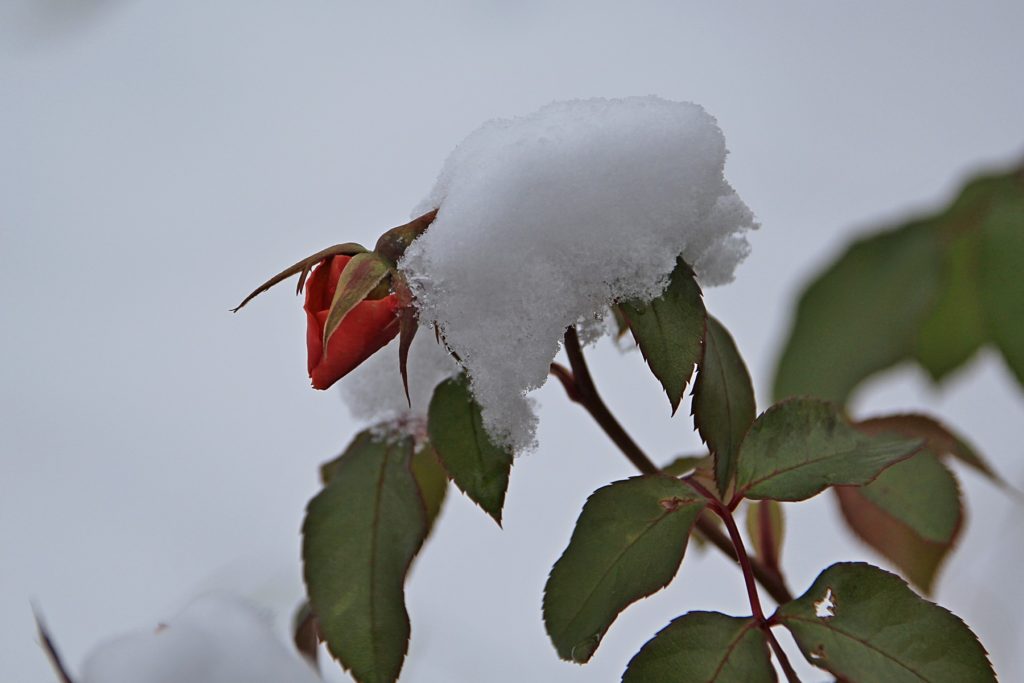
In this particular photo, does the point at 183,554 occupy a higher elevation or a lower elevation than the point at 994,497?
higher

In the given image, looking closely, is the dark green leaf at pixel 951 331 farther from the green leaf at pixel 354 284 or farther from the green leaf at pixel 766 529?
the green leaf at pixel 354 284

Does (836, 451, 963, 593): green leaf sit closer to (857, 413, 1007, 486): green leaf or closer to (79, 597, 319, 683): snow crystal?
(857, 413, 1007, 486): green leaf

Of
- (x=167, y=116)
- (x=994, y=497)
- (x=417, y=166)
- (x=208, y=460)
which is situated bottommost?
(x=994, y=497)

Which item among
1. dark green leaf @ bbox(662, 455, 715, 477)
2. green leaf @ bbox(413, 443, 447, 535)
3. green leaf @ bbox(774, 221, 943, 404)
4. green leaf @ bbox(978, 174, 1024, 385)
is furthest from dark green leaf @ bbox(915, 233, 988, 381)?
green leaf @ bbox(413, 443, 447, 535)

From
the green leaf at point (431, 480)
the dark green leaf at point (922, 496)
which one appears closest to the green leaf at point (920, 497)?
the dark green leaf at point (922, 496)

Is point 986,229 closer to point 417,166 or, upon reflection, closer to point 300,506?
point 300,506

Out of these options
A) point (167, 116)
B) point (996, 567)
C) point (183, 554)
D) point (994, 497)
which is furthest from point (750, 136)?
point (183, 554)
